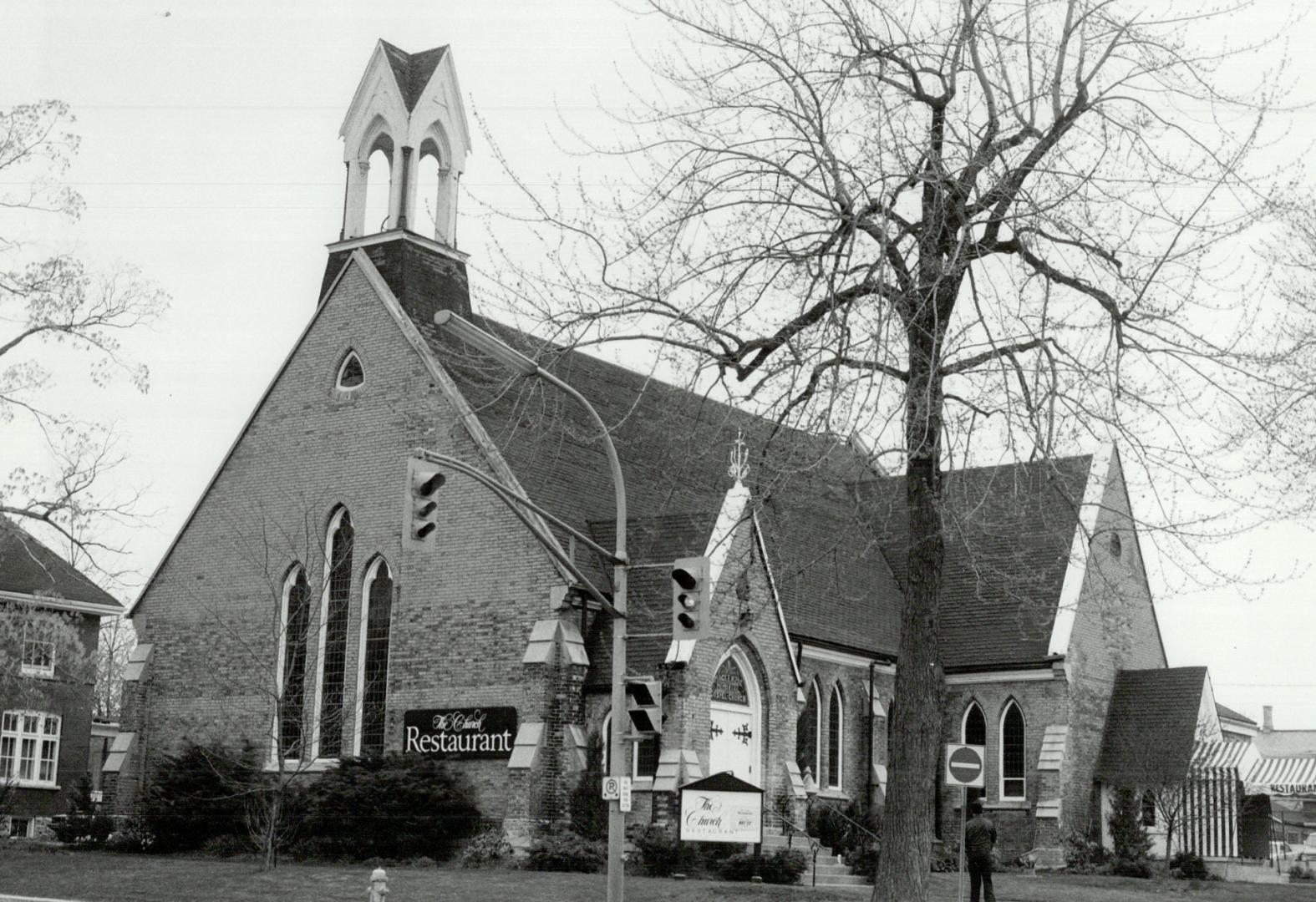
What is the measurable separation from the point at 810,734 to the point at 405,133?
629 inches

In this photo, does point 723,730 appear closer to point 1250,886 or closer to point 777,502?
point 777,502

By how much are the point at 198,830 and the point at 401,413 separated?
9.32m

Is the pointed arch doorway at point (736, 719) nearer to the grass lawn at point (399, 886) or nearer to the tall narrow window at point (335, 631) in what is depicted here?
the grass lawn at point (399, 886)

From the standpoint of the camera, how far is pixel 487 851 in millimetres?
28656

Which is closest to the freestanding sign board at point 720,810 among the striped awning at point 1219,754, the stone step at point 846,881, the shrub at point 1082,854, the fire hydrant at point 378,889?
the stone step at point 846,881

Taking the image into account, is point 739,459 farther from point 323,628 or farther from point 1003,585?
point 1003,585

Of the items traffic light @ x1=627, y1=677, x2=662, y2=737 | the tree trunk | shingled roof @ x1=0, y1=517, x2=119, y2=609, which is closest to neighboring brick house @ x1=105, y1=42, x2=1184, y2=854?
the tree trunk

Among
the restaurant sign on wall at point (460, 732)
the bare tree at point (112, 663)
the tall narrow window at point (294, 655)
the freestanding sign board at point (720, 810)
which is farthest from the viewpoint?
the bare tree at point (112, 663)

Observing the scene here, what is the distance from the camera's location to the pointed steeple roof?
34703 mm

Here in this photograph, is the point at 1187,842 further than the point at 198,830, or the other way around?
the point at 1187,842

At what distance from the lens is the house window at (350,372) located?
112ft

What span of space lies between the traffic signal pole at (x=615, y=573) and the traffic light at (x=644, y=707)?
0.19 meters

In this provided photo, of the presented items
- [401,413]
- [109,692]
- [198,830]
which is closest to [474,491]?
[401,413]

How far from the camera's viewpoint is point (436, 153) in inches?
1396
